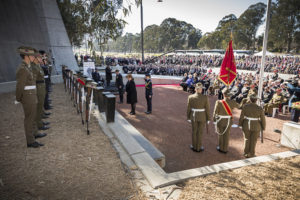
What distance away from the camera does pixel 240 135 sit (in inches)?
272

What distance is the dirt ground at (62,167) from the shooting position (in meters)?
3.14

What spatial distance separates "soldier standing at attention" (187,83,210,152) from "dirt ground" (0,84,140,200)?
244cm

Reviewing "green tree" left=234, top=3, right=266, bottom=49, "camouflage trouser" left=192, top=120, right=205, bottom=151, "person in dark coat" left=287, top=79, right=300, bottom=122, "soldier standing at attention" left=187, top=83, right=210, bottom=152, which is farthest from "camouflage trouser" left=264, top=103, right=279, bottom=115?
"green tree" left=234, top=3, right=266, bottom=49

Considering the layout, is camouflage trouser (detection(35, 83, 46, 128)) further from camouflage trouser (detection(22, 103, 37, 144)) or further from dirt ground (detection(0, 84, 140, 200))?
camouflage trouser (detection(22, 103, 37, 144))

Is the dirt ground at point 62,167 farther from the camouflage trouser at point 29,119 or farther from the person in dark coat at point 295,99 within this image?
the person in dark coat at point 295,99

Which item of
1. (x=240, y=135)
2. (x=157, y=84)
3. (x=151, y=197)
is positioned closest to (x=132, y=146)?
(x=151, y=197)

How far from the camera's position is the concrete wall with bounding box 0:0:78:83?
1114 centimetres

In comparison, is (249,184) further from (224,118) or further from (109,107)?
(109,107)

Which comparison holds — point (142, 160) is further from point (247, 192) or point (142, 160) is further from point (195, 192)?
point (247, 192)

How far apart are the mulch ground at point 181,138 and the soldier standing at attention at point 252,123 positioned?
41 cm

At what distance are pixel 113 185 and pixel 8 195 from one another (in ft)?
5.32

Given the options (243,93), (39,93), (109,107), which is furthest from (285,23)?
(39,93)

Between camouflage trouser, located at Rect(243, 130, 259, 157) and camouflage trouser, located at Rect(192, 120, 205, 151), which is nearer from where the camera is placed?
camouflage trouser, located at Rect(243, 130, 259, 157)

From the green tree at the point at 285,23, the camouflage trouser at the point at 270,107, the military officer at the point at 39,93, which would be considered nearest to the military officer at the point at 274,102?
the camouflage trouser at the point at 270,107
